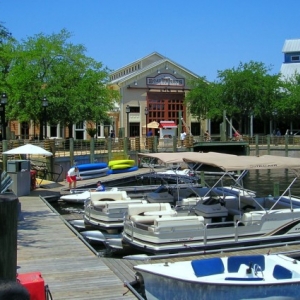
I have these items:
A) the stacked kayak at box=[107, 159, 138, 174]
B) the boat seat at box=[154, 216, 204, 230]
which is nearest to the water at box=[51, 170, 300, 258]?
the stacked kayak at box=[107, 159, 138, 174]

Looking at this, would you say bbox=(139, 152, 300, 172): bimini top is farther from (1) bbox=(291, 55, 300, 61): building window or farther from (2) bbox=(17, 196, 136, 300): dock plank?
(1) bbox=(291, 55, 300, 61): building window

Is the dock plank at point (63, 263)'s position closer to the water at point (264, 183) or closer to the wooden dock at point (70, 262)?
the wooden dock at point (70, 262)

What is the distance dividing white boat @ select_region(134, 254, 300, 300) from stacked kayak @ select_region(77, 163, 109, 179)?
2352 cm

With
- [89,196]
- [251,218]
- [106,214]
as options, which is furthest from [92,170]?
[251,218]

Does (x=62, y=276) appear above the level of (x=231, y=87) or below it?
below

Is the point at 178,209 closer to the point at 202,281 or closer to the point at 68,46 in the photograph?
the point at 202,281

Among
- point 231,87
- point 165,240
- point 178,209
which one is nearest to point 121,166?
point 178,209

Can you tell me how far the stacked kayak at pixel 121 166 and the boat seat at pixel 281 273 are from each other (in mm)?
25888

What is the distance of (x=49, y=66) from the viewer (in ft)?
153

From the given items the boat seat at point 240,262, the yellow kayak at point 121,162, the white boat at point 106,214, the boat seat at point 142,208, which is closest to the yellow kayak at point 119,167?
the yellow kayak at point 121,162

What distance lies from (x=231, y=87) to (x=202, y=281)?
55.8m

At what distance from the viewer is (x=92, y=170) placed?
34594 mm

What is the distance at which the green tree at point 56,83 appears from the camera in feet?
146

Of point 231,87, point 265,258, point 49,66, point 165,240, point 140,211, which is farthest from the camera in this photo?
point 231,87
